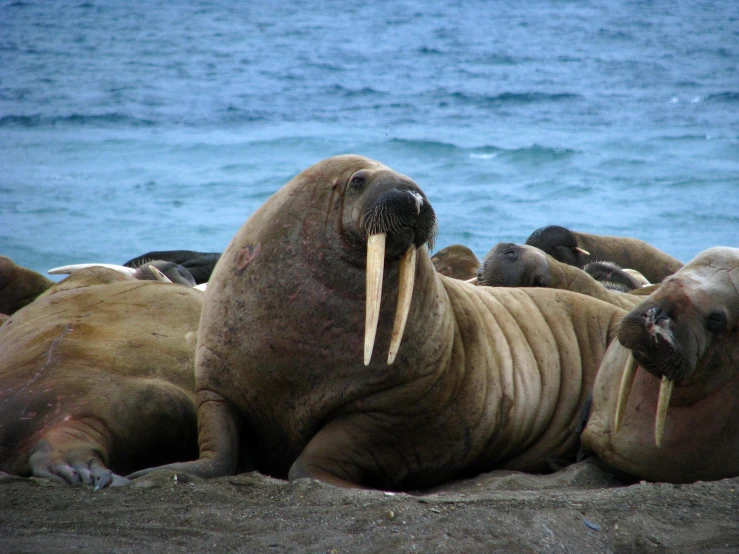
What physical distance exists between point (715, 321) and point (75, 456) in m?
2.34

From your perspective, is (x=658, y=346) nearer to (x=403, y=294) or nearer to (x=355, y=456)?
(x=403, y=294)

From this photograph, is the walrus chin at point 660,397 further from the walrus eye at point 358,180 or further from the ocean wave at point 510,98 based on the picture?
the ocean wave at point 510,98

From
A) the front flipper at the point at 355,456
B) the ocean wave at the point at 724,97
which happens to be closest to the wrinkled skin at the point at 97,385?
the front flipper at the point at 355,456

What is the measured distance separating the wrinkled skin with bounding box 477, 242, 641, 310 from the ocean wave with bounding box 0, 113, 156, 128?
1861 centimetres

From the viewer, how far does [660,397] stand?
3.29 metres

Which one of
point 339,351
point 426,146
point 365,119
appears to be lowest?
point 426,146

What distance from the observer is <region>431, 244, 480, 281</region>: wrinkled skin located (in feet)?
22.6

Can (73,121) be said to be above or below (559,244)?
below

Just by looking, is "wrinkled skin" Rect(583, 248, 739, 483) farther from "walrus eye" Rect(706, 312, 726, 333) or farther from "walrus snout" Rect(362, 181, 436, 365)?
"walrus snout" Rect(362, 181, 436, 365)

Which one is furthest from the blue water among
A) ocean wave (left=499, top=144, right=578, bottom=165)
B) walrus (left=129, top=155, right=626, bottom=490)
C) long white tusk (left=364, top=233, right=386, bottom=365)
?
long white tusk (left=364, top=233, right=386, bottom=365)

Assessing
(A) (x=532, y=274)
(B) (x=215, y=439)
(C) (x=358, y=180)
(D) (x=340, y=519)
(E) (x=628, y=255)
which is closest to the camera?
(D) (x=340, y=519)

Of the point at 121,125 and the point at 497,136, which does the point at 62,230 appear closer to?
the point at 121,125

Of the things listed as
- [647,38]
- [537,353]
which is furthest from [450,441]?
[647,38]

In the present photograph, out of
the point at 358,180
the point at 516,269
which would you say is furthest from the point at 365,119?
the point at 358,180
